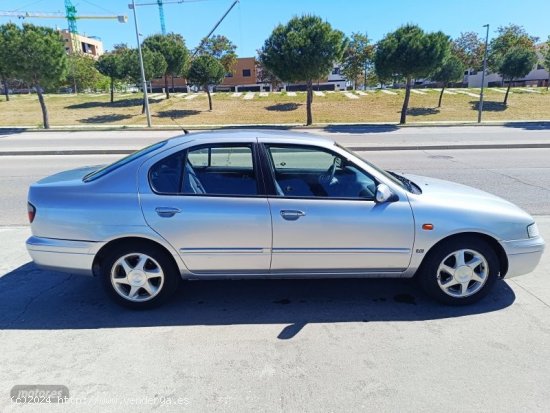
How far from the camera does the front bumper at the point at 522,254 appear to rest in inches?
127

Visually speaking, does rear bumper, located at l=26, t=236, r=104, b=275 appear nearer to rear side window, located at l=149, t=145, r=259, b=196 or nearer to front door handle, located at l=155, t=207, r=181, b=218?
front door handle, located at l=155, t=207, r=181, b=218

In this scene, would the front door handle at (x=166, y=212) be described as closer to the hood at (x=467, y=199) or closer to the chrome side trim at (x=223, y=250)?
the chrome side trim at (x=223, y=250)

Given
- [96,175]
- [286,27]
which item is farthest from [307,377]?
[286,27]

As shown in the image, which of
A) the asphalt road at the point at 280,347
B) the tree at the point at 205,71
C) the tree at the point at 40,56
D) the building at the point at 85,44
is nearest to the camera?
the asphalt road at the point at 280,347

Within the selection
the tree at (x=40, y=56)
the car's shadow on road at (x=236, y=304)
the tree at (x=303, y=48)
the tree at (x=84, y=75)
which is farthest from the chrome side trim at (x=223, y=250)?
the tree at (x=84, y=75)

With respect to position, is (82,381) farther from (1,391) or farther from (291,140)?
(291,140)

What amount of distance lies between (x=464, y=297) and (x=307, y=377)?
1692mm

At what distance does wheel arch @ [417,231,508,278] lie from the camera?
3191mm

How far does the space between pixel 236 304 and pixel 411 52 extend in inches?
874

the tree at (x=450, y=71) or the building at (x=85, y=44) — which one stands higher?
the building at (x=85, y=44)

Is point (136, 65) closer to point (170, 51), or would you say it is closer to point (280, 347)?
point (170, 51)

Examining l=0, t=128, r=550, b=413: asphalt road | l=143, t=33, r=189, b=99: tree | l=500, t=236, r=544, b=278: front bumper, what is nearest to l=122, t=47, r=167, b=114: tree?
l=143, t=33, r=189, b=99: tree

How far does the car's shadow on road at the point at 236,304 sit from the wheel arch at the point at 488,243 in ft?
1.18

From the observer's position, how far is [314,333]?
2971mm
